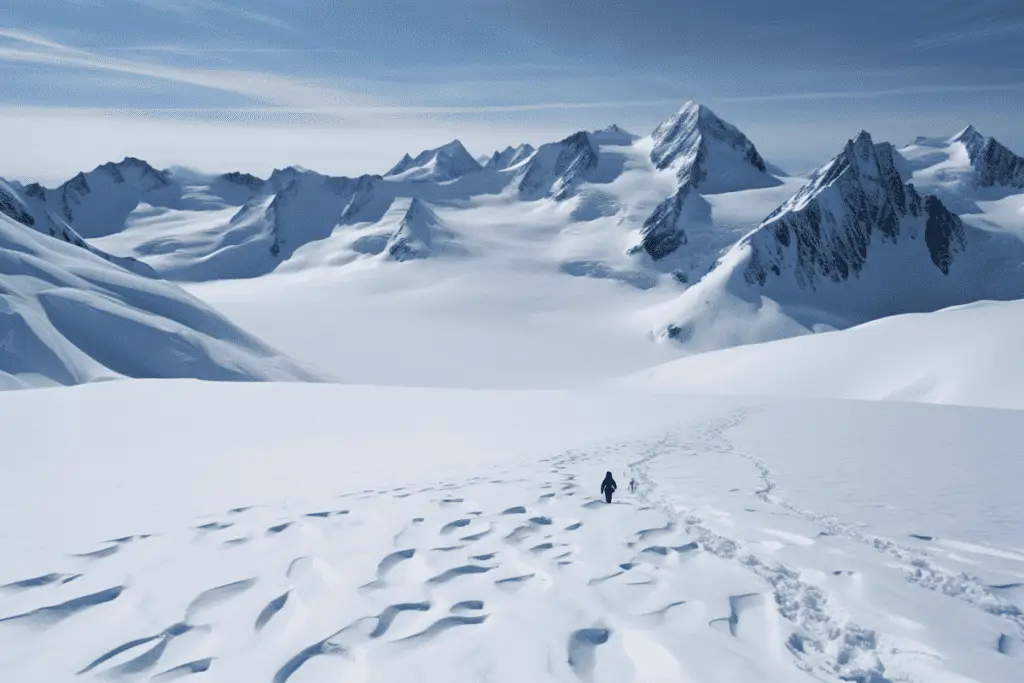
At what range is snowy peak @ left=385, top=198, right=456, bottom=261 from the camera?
6914 inches

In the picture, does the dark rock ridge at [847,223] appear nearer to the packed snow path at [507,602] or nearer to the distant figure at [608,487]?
the distant figure at [608,487]

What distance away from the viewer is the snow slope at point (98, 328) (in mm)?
33938

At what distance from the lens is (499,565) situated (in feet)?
21.2

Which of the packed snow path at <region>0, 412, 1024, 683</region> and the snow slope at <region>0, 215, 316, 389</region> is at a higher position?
the snow slope at <region>0, 215, 316, 389</region>

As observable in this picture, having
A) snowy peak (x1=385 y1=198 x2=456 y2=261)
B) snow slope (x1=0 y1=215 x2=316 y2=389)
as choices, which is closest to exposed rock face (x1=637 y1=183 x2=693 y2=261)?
snowy peak (x1=385 y1=198 x2=456 y2=261)

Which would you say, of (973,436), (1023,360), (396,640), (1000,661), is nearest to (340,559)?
(396,640)

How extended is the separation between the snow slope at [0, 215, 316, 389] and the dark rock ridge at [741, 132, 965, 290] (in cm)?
10759

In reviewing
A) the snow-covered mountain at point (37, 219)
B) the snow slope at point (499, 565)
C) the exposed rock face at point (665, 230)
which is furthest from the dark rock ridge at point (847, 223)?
the snow slope at point (499, 565)

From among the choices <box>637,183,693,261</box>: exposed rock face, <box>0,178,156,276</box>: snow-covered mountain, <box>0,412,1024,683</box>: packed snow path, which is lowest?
<box>0,412,1024,683</box>: packed snow path

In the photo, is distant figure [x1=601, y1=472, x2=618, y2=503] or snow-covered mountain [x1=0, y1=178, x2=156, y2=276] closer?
distant figure [x1=601, y1=472, x2=618, y2=503]

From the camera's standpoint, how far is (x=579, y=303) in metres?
141

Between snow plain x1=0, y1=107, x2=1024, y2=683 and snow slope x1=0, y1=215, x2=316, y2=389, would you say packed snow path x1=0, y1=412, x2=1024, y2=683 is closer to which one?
snow plain x1=0, y1=107, x2=1024, y2=683

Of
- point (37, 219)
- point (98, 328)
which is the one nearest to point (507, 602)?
point (98, 328)

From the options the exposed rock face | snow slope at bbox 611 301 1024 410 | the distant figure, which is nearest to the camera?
the distant figure
